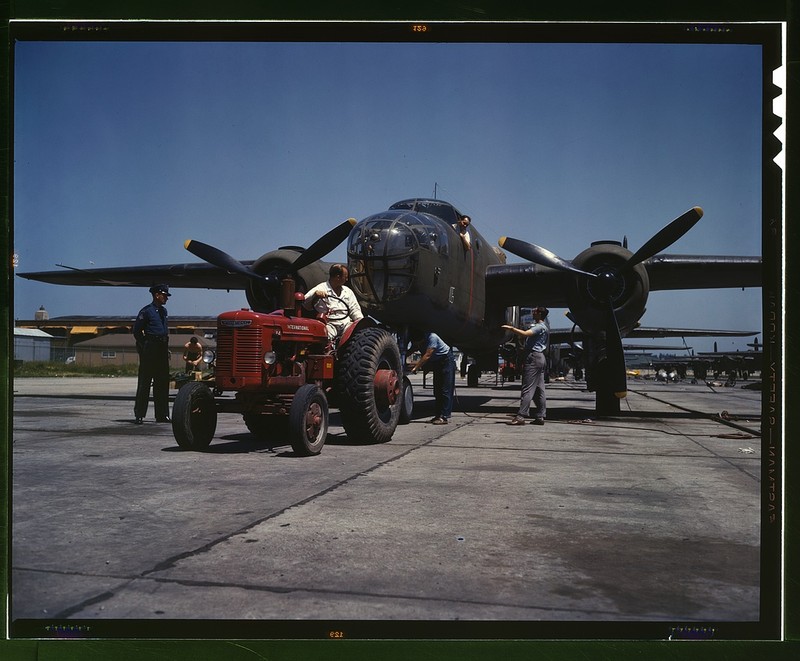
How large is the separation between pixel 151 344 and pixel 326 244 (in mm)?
3120

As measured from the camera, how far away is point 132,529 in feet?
12.2

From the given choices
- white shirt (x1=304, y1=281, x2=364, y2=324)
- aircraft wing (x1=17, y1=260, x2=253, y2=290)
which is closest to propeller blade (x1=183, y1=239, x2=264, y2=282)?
white shirt (x1=304, y1=281, x2=364, y2=324)

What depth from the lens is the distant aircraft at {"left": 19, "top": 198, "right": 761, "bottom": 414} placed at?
10148mm

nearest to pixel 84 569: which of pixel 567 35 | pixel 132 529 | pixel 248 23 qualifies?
pixel 132 529

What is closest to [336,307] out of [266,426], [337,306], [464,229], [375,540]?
[337,306]

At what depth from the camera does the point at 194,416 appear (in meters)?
6.85

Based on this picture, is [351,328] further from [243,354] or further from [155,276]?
[155,276]

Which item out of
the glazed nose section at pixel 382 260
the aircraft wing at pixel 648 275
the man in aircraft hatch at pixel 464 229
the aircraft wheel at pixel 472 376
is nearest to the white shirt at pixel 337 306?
the glazed nose section at pixel 382 260

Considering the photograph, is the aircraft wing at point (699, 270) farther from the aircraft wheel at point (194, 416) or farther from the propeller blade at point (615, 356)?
the aircraft wheel at point (194, 416)

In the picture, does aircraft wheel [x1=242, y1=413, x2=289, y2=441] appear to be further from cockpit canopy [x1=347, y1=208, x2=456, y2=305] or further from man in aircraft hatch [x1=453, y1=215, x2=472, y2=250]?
man in aircraft hatch [x1=453, y1=215, x2=472, y2=250]

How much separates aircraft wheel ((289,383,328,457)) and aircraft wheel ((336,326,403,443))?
1.75 feet

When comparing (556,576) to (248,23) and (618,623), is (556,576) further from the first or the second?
(248,23)

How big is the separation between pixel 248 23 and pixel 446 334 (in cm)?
982

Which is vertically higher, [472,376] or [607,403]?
[607,403]
